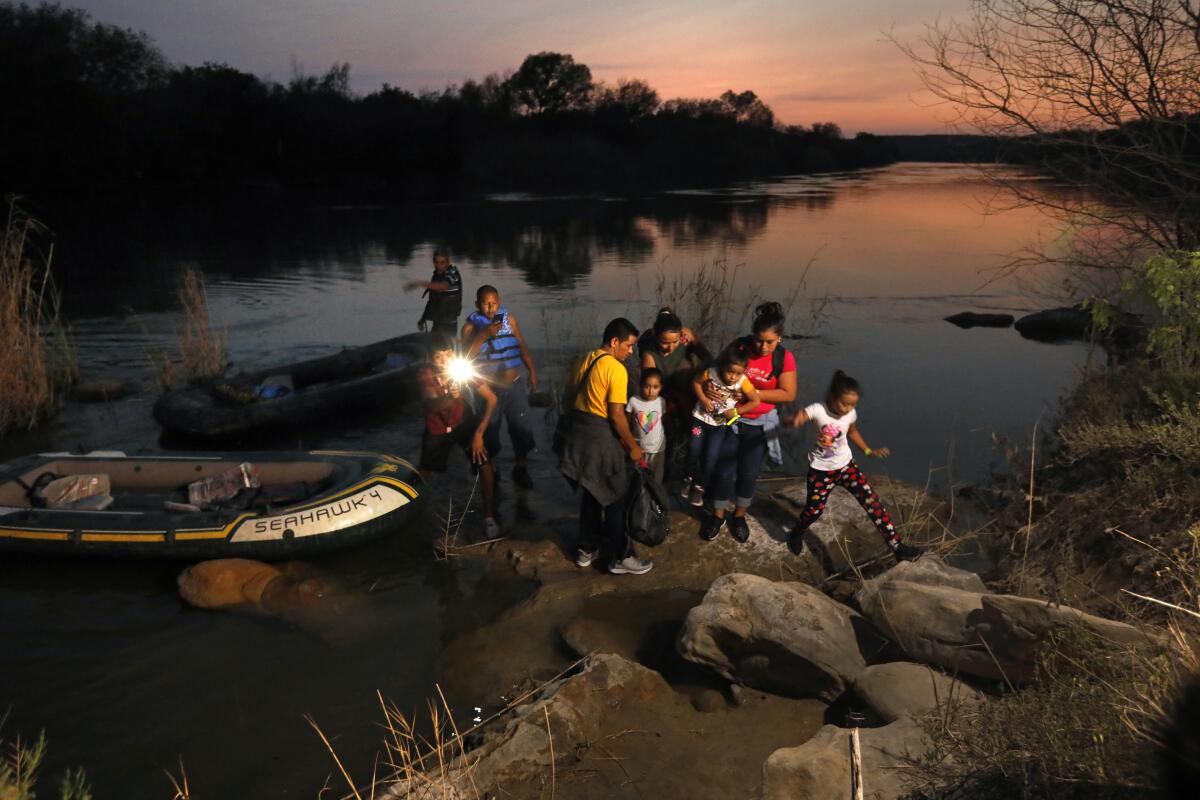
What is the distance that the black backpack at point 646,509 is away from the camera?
5348mm

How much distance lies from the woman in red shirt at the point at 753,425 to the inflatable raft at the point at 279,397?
5.58m

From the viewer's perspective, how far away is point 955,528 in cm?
662

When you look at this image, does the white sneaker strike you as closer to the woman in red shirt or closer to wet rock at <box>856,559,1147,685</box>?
the woman in red shirt

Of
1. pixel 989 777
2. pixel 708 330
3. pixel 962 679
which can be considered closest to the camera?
pixel 989 777

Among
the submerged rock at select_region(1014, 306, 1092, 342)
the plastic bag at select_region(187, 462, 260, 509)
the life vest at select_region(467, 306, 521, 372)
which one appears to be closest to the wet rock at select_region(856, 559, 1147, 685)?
the life vest at select_region(467, 306, 521, 372)

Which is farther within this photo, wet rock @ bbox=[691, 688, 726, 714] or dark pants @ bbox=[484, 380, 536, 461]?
dark pants @ bbox=[484, 380, 536, 461]

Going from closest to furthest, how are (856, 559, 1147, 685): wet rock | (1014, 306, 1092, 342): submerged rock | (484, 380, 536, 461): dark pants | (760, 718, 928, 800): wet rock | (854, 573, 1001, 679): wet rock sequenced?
(760, 718, 928, 800): wet rock → (856, 559, 1147, 685): wet rock → (854, 573, 1001, 679): wet rock → (484, 380, 536, 461): dark pants → (1014, 306, 1092, 342): submerged rock

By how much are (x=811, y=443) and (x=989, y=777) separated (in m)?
6.80

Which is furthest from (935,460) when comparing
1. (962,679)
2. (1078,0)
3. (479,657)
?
(479,657)

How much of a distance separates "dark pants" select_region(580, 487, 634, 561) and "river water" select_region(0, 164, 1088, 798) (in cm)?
66

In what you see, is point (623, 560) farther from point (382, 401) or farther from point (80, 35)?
point (80, 35)

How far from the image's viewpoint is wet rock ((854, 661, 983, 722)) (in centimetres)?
401

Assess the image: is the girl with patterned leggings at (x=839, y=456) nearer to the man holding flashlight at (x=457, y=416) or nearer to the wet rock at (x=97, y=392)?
the man holding flashlight at (x=457, y=416)

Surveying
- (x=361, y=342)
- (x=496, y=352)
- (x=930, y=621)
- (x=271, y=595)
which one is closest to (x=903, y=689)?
(x=930, y=621)
